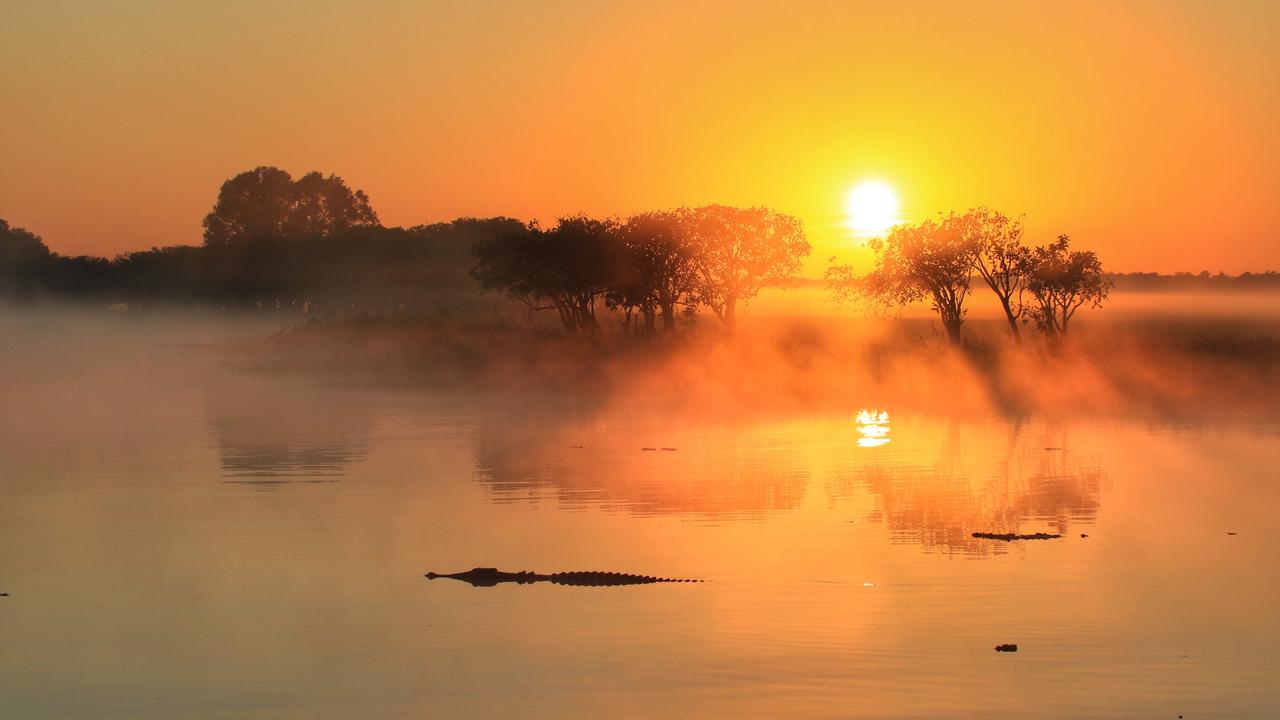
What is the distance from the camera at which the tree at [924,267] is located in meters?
74.9

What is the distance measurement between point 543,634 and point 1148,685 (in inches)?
224

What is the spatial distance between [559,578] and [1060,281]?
190 ft

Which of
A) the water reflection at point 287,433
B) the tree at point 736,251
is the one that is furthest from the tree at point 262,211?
the water reflection at point 287,433

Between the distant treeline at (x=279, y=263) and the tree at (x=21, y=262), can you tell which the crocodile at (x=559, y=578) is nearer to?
the distant treeline at (x=279, y=263)

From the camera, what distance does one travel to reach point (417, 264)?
539 ft

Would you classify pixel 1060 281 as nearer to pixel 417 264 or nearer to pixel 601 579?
pixel 601 579

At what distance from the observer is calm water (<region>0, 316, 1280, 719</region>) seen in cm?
1299

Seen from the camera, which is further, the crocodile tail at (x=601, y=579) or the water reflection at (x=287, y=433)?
the water reflection at (x=287, y=433)

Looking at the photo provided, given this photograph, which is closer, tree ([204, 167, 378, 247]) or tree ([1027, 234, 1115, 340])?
tree ([1027, 234, 1115, 340])

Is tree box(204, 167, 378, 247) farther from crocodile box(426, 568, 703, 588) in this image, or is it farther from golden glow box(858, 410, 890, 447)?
crocodile box(426, 568, 703, 588)

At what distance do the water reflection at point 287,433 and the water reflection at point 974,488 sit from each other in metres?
11.0

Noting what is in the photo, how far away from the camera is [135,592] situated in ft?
57.5

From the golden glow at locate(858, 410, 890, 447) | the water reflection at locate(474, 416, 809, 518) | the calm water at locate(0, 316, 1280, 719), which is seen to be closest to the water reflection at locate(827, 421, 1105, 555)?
the calm water at locate(0, 316, 1280, 719)

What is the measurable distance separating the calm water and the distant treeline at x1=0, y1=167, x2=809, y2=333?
5045 centimetres
